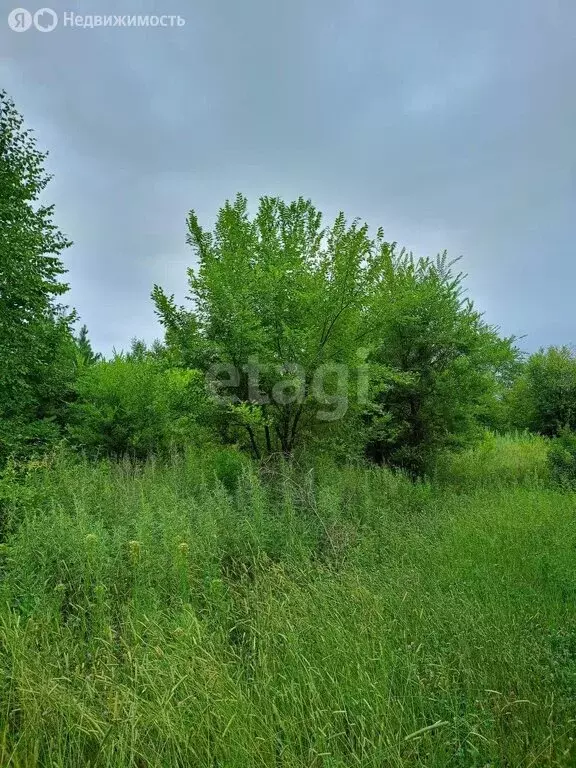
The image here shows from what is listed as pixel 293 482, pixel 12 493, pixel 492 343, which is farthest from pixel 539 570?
pixel 492 343

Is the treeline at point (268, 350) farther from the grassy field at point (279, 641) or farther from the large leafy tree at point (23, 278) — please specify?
the grassy field at point (279, 641)

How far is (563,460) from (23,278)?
33.6 ft

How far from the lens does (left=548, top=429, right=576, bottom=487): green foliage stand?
25.7 feet

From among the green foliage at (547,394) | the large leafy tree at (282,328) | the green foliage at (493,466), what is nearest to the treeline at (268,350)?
the large leafy tree at (282,328)

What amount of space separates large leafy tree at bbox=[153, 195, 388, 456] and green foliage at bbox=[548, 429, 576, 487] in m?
4.39

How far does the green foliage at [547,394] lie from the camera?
12.0 metres

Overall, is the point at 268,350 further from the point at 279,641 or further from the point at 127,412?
the point at 127,412

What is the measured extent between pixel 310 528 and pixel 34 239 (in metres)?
7.34

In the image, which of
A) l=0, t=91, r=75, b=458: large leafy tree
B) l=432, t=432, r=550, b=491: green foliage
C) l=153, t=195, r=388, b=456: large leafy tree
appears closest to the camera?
l=153, t=195, r=388, b=456: large leafy tree

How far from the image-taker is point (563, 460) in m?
8.05

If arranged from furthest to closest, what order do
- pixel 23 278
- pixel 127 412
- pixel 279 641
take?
pixel 127 412 → pixel 23 278 → pixel 279 641

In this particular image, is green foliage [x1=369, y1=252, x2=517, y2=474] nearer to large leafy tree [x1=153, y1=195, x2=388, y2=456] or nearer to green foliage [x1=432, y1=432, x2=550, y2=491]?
green foliage [x1=432, y1=432, x2=550, y2=491]

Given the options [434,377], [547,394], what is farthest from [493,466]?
[547,394]

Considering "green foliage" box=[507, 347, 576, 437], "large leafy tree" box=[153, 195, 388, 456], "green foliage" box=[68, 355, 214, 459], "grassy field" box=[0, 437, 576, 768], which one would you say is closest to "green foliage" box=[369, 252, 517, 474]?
"large leafy tree" box=[153, 195, 388, 456]
